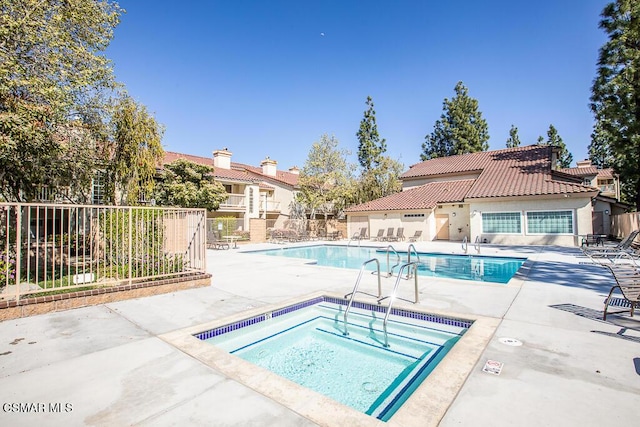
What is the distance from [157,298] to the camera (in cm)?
724

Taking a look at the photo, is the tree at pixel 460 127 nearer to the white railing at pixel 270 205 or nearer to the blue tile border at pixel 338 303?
the white railing at pixel 270 205

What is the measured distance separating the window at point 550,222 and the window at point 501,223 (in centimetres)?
69

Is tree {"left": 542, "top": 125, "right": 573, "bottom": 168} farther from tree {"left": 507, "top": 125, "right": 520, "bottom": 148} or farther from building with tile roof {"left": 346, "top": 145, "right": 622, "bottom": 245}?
building with tile roof {"left": 346, "top": 145, "right": 622, "bottom": 245}

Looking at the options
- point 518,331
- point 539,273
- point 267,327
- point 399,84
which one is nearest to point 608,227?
point 399,84

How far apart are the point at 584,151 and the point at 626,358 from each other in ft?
216

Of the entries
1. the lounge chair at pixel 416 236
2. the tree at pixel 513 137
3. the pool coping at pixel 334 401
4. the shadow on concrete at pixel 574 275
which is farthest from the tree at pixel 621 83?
the tree at pixel 513 137

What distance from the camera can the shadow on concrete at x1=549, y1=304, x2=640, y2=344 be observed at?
4633 millimetres

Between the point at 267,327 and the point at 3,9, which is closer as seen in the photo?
the point at 267,327

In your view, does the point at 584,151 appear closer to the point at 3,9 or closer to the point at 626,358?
the point at 626,358

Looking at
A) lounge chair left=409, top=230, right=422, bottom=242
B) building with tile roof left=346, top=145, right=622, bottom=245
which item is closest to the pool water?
building with tile roof left=346, top=145, right=622, bottom=245

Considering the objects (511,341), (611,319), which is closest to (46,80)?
(511,341)

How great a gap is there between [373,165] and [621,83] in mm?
24717

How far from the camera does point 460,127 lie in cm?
4422

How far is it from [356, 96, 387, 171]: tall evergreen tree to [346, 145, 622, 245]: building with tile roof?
937 cm
